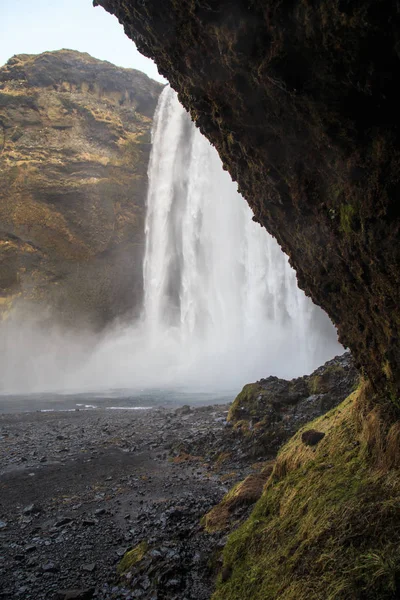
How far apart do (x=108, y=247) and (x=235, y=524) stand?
132 ft

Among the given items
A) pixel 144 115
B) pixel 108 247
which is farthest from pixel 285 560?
pixel 144 115

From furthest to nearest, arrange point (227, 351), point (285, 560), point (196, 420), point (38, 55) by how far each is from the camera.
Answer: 1. point (38, 55)
2. point (227, 351)
3. point (196, 420)
4. point (285, 560)

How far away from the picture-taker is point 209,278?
40.6 metres

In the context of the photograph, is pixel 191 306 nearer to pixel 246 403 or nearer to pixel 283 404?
pixel 246 403

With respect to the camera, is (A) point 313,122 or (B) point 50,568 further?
(B) point 50,568

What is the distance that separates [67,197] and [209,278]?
1753cm

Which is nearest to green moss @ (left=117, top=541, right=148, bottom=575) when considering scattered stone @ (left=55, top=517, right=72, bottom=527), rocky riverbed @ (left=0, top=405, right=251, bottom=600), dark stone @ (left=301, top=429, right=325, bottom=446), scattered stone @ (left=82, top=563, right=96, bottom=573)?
rocky riverbed @ (left=0, top=405, right=251, bottom=600)

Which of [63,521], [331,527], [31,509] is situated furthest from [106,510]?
[331,527]

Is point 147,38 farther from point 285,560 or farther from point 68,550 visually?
point 68,550

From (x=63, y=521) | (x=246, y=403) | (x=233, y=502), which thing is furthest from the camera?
(x=246, y=403)

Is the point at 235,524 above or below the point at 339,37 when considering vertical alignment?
below

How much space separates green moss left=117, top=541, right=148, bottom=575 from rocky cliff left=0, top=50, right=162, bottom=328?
38603mm

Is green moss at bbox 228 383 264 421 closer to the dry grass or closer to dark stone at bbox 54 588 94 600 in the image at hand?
the dry grass

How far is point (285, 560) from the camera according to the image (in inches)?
121
